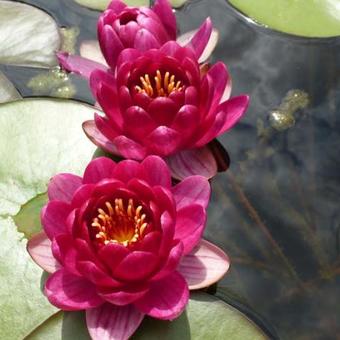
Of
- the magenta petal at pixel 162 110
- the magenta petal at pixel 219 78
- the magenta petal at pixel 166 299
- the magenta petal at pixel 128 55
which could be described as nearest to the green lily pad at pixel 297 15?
the magenta petal at pixel 219 78

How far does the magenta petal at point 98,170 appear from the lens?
1446 mm

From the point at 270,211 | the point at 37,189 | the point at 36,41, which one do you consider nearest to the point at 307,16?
the point at 270,211

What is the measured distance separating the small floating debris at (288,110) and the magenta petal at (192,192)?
50 cm

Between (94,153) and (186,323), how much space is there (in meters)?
0.54

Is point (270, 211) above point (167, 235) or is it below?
below

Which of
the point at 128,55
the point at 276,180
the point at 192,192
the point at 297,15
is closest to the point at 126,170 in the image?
the point at 192,192

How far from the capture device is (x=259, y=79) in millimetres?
2006

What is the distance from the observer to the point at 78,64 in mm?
1892

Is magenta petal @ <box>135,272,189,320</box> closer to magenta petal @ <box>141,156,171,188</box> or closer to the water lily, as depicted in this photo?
magenta petal @ <box>141,156,171,188</box>

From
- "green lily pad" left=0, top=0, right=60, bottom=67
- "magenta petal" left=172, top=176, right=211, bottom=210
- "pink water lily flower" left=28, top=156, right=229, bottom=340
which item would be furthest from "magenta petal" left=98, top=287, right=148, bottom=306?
"green lily pad" left=0, top=0, right=60, bottom=67

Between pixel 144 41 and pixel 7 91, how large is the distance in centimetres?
46

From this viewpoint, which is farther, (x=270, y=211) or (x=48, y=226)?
(x=270, y=211)

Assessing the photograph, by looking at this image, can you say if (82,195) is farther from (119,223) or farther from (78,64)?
(78,64)

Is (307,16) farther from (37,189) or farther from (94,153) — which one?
(37,189)
